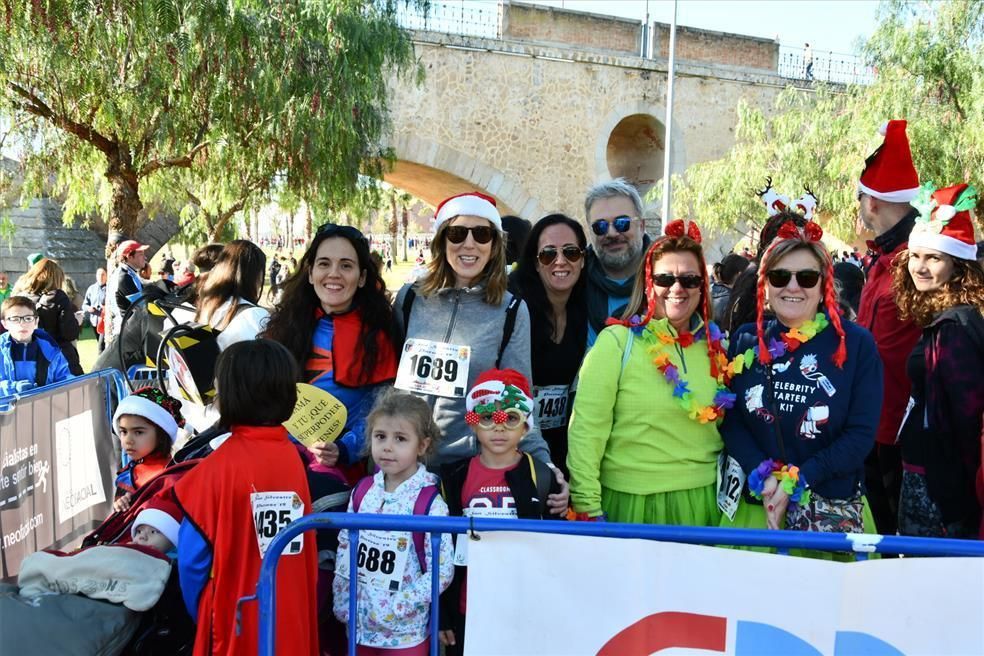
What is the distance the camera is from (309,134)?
37.6 ft

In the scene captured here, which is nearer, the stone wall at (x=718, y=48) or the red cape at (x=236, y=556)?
the red cape at (x=236, y=556)

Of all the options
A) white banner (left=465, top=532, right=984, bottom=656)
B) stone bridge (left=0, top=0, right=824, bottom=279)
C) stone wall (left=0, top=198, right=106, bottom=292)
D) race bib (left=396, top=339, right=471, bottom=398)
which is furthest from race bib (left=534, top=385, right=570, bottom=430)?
stone wall (left=0, top=198, right=106, bottom=292)

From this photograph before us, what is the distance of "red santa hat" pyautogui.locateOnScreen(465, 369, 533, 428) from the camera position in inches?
113

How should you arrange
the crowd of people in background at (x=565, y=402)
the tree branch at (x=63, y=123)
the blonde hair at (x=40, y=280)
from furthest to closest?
the tree branch at (x=63, y=123)
the blonde hair at (x=40, y=280)
the crowd of people in background at (x=565, y=402)

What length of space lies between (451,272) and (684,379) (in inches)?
40.7

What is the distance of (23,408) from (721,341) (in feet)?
11.4

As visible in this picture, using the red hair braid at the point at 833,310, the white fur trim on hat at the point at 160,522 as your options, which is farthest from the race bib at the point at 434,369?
the red hair braid at the point at 833,310

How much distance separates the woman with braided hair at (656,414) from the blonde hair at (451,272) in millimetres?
487

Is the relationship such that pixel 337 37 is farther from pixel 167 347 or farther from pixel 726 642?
pixel 726 642

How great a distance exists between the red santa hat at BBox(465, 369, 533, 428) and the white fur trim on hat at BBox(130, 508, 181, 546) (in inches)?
42.3

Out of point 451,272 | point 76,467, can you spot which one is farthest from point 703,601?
point 76,467

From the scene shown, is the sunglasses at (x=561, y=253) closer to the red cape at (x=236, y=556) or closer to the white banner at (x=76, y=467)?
the red cape at (x=236, y=556)

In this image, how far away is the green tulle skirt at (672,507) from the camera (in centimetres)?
294

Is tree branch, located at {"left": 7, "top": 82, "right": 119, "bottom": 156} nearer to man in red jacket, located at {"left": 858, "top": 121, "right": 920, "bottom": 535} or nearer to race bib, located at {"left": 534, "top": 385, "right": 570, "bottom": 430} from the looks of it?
race bib, located at {"left": 534, "top": 385, "right": 570, "bottom": 430}
